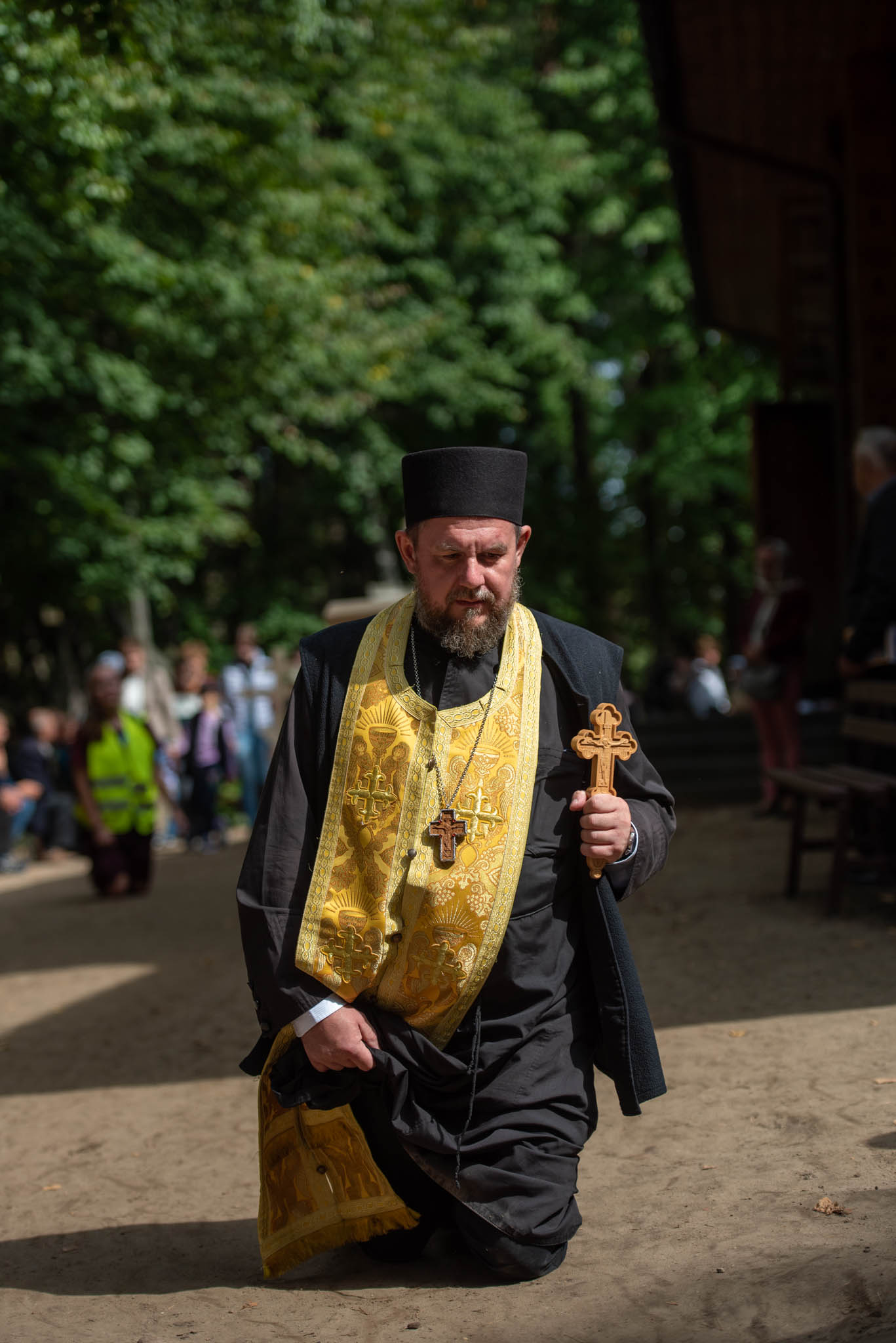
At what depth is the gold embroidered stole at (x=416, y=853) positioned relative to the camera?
11.6 feet

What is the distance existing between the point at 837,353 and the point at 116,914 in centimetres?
665

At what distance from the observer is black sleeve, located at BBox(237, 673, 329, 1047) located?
3494 mm

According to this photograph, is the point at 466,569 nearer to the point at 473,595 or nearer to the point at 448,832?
the point at 473,595

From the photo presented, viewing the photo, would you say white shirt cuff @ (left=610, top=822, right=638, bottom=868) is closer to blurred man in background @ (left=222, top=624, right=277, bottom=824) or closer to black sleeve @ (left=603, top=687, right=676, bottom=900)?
black sleeve @ (left=603, top=687, right=676, bottom=900)

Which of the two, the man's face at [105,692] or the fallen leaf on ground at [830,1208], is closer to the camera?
the fallen leaf on ground at [830,1208]

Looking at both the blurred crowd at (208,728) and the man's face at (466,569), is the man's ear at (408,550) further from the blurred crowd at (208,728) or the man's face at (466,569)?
the blurred crowd at (208,728)

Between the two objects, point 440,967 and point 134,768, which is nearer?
point 440,967

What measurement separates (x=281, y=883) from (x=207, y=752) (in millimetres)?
10372

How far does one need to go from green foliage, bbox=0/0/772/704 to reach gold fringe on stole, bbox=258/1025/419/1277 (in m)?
5.40

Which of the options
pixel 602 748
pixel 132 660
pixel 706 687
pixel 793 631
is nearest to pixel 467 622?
pixel 602 748

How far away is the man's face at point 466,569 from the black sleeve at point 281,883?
0.45 m

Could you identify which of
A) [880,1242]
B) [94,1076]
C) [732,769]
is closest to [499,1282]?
[880,1242]

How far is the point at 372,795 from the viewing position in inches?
143

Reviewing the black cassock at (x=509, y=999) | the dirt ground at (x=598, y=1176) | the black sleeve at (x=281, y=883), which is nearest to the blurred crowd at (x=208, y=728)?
the dirt ground at (x=598, y=1176)
